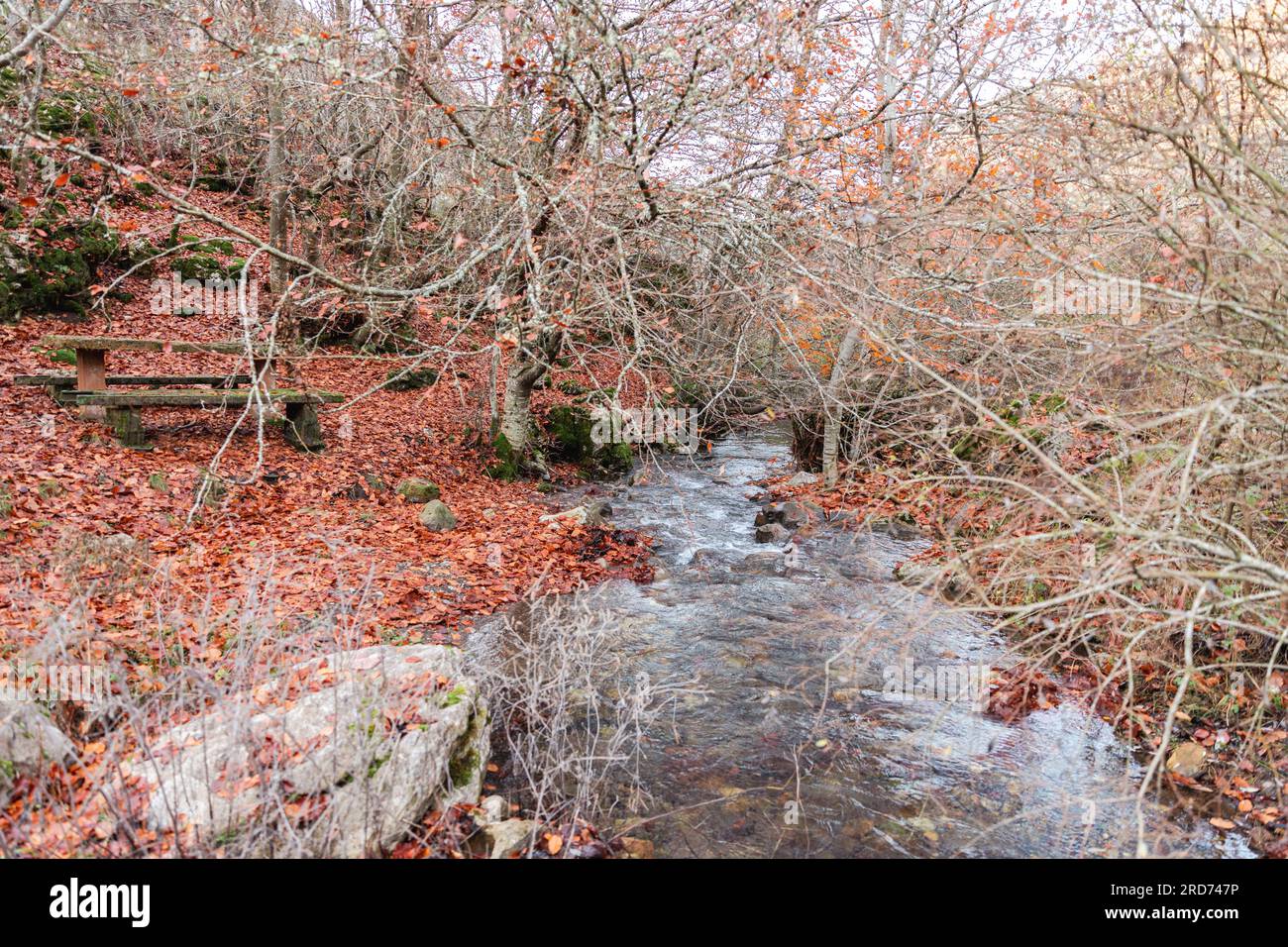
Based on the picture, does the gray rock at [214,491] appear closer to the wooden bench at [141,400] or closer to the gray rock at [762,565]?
the wooden bench at [141,400]

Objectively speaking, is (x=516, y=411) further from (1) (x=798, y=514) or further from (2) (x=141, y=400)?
(2) (x=141, y=400)

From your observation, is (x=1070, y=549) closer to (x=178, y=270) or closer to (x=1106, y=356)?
(x=1106, y=356)

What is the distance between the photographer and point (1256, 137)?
392 centimetres

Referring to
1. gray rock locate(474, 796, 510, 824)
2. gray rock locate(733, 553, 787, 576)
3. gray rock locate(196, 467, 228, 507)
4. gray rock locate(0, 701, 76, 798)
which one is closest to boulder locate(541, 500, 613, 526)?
gray rock locate(733, 553, 787, 576)

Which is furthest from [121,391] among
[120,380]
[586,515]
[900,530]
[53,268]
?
[900,530]

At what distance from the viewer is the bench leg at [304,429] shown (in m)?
9.29
